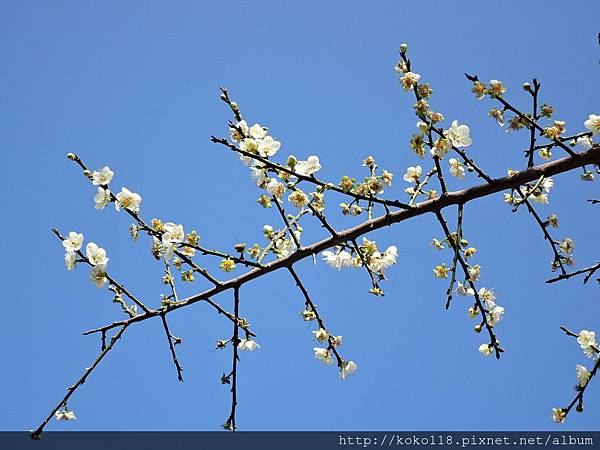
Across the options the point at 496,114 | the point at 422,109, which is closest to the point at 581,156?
the point at 496,114

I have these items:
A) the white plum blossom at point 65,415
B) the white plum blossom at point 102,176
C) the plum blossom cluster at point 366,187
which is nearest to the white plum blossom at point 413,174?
the plum blossom cluster at point 366,187

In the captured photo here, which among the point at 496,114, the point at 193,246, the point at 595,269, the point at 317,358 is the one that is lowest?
the point at 317,358

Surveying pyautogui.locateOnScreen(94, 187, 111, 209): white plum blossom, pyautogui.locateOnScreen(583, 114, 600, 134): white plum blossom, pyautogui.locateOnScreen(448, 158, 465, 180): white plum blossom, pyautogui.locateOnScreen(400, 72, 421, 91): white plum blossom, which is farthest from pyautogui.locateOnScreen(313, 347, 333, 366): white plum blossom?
pyautogui.locateOnScreen(583, 114, 600, 134): white plum blossom

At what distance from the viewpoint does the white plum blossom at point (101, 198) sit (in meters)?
3.48

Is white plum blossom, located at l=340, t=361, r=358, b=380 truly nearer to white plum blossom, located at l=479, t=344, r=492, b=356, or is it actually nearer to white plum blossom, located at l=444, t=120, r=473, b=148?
white plum blossom, located at l=479, t=344, r=492, b=356

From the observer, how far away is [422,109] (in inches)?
137

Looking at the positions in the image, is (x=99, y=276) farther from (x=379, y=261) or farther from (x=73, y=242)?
(x=379, y=261)

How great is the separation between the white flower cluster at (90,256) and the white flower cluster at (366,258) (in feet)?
4.75

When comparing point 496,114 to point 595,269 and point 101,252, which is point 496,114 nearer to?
point 595,269

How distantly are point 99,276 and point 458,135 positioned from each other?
2.42 metres

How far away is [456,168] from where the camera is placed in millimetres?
3898

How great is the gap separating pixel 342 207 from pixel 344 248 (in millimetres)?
316

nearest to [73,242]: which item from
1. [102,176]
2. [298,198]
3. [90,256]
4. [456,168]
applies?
[90,256]

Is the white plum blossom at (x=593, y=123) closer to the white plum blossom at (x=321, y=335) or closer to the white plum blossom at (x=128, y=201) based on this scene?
the white plum blossom at (x=321, y=335)
